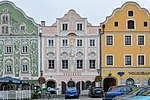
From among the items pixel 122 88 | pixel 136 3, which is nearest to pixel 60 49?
pixel 136 3

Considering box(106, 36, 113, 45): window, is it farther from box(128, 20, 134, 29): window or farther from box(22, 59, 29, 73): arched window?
box(22, 59, 29, 73): arched window

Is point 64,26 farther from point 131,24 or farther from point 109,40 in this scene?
point 131,24

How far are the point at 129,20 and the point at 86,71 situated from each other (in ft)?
30.7

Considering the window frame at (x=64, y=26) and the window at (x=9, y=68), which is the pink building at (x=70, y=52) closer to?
the window frame at (x=64, y=26)

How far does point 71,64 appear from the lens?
59344 mm

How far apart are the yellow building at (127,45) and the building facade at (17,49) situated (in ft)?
32.1

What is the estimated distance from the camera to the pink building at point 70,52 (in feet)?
193

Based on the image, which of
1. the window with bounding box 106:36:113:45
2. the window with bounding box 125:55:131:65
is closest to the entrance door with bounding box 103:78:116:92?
the window with bounding box 125:55:131:65

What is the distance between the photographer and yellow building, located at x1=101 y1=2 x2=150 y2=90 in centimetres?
5888

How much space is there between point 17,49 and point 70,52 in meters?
7.40

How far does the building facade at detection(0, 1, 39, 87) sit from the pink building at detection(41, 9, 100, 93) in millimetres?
1486

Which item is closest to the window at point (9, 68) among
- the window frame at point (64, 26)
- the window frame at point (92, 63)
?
the window frame at point (64, 26)

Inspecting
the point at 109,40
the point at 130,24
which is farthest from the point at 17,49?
the point at 130,24

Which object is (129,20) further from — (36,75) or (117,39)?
(36,75)
